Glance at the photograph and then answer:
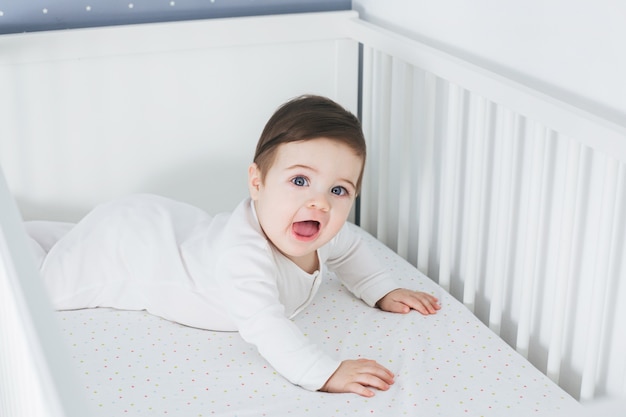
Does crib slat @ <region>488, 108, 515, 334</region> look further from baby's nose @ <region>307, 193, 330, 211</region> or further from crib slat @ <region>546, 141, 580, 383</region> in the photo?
baby's nose @ <region>307, 193, 330, 211</region>

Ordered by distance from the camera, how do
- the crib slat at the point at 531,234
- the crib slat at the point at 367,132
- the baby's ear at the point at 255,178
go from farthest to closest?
the crib slat at the point at 367,132 < the baby's ear at the point at 255,178 < the crib slat at the point at 531,234

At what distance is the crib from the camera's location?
1.12 m

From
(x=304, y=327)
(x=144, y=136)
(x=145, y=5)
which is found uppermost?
(x=145, y=5)

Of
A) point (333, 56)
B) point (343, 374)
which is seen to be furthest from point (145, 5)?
point (343, 374)

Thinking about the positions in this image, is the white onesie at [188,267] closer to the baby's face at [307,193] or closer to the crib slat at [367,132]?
the baby's face at [307,193]

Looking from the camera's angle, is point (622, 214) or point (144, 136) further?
point (144, 136)

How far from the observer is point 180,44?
1.63 m

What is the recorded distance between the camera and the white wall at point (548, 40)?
1.09 m

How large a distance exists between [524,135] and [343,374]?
17.6 inches

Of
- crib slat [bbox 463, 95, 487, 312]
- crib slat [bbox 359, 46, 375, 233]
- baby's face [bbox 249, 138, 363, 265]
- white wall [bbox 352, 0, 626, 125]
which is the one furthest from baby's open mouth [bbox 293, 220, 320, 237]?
crib slat [bbox 359, 46, 375, 233]

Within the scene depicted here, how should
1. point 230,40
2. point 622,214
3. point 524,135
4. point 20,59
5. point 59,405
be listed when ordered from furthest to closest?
point 230,40, point 20,59, point 524,135, point 622,214, point 59,405

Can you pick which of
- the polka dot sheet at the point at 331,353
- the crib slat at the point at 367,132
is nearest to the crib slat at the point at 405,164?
the crib slat at the point at 367,132

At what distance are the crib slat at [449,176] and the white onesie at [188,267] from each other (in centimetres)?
12

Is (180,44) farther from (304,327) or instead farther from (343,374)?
(343,374)
